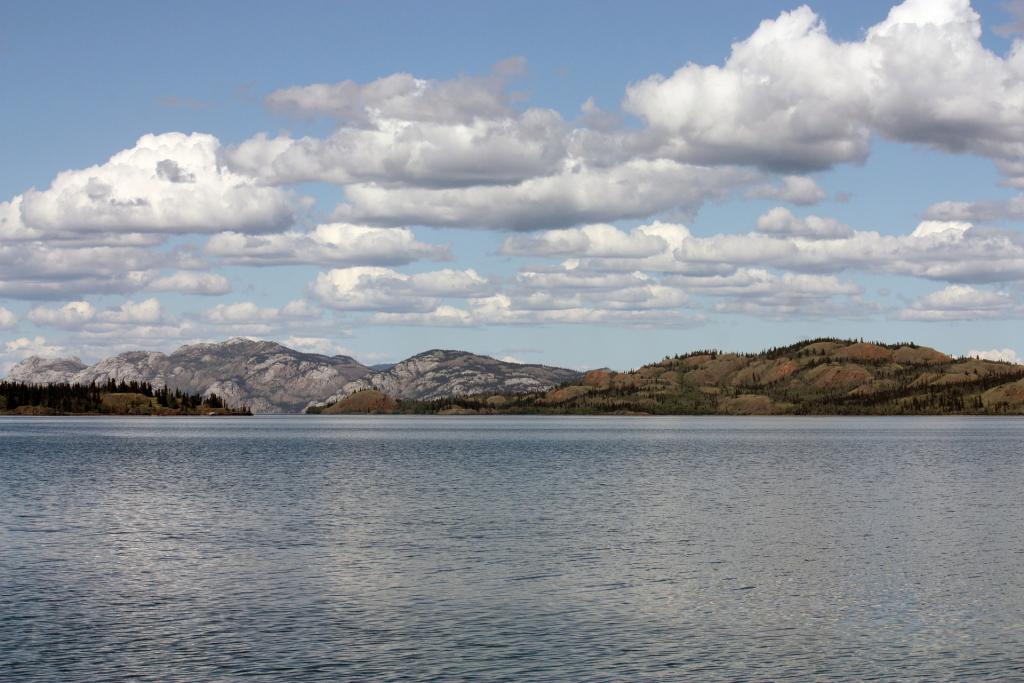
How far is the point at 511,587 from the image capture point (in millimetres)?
61938

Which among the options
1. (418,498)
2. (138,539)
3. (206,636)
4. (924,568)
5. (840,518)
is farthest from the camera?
(418,498)

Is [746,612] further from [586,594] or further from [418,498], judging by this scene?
[418,498]

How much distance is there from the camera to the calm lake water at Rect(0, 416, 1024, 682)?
147 ft

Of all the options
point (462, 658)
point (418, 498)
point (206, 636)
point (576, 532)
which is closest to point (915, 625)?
point (462, 658)

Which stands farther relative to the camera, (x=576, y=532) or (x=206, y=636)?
(x=576, y=532)

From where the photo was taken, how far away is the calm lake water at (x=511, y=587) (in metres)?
44.8

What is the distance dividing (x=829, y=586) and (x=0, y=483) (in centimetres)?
11647

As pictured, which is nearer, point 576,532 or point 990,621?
point 990,621

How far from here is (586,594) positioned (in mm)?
59469

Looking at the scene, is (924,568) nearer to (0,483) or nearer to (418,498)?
(418,498)

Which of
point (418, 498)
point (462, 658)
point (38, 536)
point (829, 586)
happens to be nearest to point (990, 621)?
point (829, 586)

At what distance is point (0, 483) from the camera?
145 meters

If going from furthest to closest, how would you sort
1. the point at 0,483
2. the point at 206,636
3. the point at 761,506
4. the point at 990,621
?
the point at 0,483, the point at 761,506, the point at 990,621, the point at 206,636

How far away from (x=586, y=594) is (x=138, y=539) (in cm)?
4043
